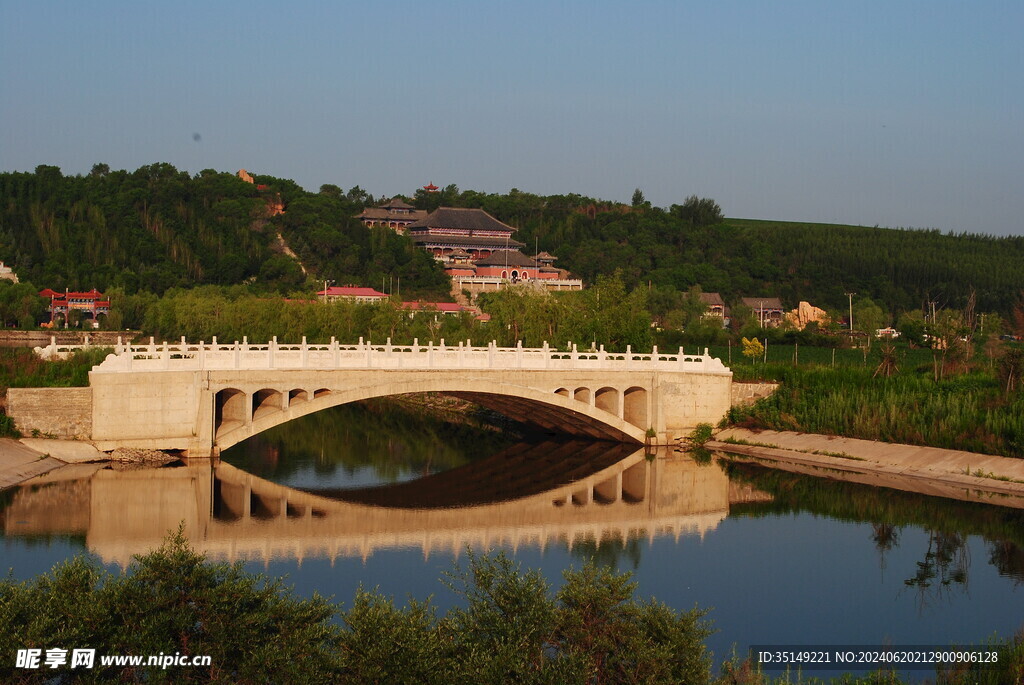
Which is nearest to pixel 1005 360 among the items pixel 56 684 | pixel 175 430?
pixel 175 430

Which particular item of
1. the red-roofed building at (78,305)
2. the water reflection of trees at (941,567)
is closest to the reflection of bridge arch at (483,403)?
the water reflection of trees at (941,567)

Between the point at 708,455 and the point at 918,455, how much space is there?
654 cm

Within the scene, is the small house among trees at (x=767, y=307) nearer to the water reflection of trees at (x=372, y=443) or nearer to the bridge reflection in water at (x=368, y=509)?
the water reflection of trees at (x=372, y=443)

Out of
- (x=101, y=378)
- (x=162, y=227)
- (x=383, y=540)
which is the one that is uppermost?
(x=162, y=227)

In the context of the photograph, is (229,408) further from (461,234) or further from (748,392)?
(461,234)

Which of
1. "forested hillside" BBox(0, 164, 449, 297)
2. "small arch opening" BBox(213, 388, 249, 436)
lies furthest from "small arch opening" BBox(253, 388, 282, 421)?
"forested hillside" BBox(0, 164, 449, 297)

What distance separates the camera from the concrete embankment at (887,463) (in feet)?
99.8

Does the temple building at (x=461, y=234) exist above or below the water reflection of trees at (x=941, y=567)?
above

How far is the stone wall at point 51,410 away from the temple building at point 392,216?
82815 millimetres

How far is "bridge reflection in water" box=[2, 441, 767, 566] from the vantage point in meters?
24.8

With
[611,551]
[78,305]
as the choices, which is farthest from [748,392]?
[78,305]

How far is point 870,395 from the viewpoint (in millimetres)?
37625

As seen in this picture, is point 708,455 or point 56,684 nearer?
point 56,684

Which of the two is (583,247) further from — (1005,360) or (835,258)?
(1005,360)
